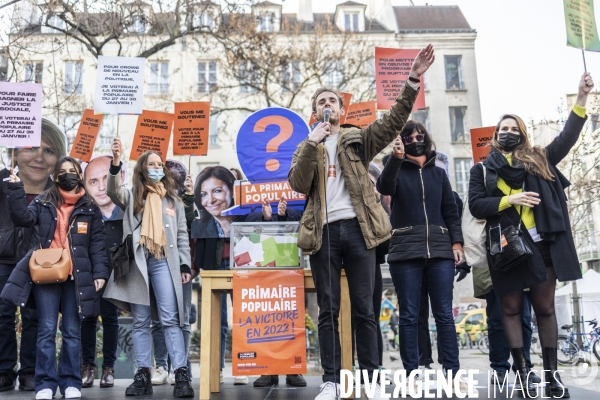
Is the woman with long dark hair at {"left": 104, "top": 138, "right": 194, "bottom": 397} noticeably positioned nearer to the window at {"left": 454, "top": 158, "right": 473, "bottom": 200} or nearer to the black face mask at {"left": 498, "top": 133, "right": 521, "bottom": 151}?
the black face mask at {"left": 498, "top": 133, "right": 521, "bottom": 151}

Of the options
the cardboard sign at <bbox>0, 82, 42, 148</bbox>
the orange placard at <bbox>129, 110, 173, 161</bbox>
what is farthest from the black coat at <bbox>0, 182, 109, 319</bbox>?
the orange placard at <bbox>129, 110, 173, 161</bbox>

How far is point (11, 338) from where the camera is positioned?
5.52m

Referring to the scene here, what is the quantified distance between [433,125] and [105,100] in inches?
1101

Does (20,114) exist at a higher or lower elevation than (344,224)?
higher

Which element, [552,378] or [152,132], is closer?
[552,378]

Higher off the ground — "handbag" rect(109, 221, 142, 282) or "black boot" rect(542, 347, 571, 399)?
"handbag" rect(109, 221, 142, 282)

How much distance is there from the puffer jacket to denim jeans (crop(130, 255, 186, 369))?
1301 mm

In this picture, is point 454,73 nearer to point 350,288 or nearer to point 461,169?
point 461,169

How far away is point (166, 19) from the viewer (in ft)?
43.4

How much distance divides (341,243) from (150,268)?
5.61 ft

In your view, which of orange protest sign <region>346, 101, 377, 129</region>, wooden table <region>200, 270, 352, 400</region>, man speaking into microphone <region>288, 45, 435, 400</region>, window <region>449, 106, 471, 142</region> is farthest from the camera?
window <region>449, 106, 471, 142</region>

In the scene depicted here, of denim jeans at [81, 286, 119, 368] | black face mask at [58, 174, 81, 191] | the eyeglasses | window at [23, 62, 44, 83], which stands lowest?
denim jeans at [81, 286, 119, 368]

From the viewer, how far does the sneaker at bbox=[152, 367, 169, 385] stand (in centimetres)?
560

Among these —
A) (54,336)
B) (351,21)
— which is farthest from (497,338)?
(351,21)
